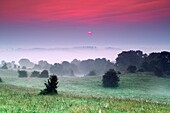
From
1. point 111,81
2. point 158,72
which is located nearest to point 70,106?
point 111,81

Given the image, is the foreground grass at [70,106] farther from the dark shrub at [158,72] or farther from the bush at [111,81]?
the dark shrub at [158,72]

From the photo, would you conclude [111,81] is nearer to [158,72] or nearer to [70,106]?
[158,72]

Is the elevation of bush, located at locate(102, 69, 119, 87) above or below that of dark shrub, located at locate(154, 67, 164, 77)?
below

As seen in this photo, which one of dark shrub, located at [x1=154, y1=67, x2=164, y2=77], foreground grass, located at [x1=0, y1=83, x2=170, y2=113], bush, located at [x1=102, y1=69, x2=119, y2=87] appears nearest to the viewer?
foreground grass, located at [x1=0, y1=83, x2=170, y2=113]

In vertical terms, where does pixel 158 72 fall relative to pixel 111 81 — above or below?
above

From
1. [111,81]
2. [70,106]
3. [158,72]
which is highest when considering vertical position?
[158,72]

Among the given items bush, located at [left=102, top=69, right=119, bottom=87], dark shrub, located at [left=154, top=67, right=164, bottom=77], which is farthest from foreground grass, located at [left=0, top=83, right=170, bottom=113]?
dark shrub, located at [left=154, top=67, right=164, bottom=77]

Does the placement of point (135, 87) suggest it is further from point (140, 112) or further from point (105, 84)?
point (140, 112)

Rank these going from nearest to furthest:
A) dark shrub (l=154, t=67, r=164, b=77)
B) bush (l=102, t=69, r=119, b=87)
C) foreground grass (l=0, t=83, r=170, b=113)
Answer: foreground grass (l=0, t=83, r=170, b=113) < bush (l=102, t=69, r=119, b=87) < dark shrub (l=154, t=67, r=164, b=77)

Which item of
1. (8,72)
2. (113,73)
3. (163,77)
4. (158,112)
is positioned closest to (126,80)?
(113,73)

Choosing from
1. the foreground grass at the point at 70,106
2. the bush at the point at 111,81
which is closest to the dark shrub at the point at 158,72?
the bush at the point at 111,81

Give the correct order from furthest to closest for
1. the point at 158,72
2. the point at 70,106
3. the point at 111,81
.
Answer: the point at 158,72, the point at 111,81, the point at 70,106

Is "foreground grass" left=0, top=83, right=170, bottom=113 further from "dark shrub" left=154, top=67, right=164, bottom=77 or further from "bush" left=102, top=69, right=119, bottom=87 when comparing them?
"dark shrub" left=154, top=67, right=164, bottom=77

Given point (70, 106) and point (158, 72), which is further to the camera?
point (158, 72)
